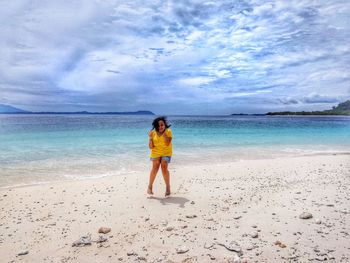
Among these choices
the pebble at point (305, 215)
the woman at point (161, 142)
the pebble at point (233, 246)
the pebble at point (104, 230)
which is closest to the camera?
the pebble at point (233, 246)

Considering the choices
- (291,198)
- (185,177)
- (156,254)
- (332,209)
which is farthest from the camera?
(185,177)

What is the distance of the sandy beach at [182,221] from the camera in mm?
4627

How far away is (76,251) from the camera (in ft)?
15.6

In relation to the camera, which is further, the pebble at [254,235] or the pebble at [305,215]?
the pebble at [305,215]

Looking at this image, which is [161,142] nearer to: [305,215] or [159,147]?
[159,147]

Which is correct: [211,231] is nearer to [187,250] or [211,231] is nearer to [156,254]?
[187,250]

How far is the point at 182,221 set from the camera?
5906mm

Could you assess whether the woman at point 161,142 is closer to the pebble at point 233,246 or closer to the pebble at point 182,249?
the pebble at point 182,249

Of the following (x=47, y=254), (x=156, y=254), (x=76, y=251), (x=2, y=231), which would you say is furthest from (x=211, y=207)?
(x=2, y=231)

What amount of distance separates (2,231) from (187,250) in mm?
3879

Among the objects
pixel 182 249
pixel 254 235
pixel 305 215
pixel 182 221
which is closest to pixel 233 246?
pixel 254 235

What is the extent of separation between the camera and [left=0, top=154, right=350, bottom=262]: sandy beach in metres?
4.63

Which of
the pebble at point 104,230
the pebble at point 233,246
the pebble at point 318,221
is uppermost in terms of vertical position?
the pebble at point 318,221

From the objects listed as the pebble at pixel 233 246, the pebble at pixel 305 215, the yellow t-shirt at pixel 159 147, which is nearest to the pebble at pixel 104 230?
the pebble at pixel 233 246
